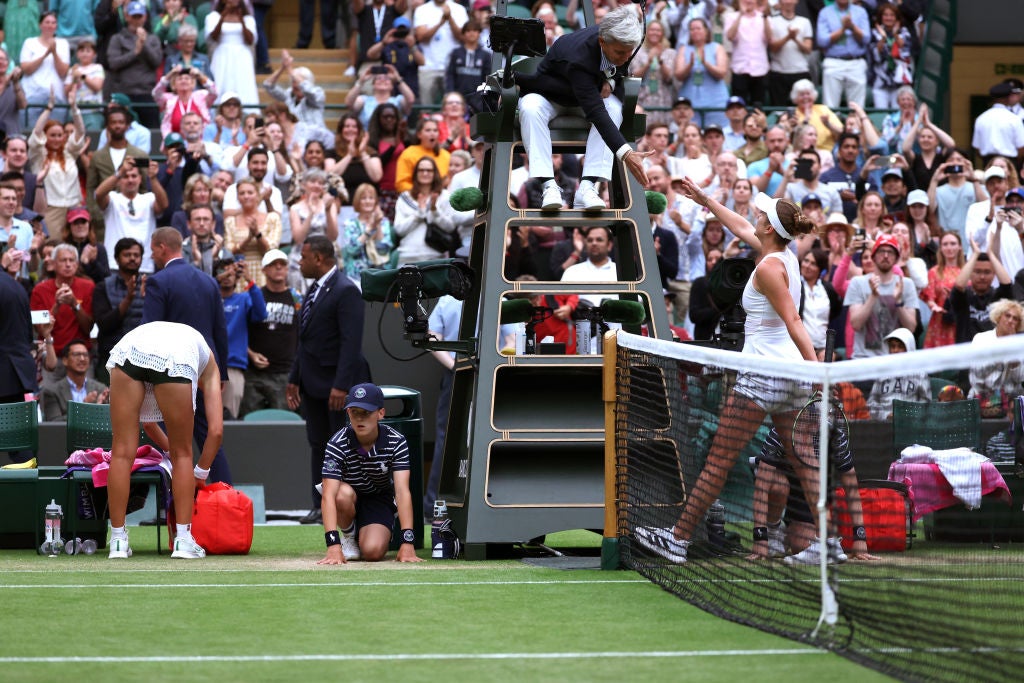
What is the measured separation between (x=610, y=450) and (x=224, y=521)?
3.03m

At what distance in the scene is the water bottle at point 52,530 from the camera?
10.9m

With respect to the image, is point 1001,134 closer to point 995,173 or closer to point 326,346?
point 995,173

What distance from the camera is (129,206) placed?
17.2 metres

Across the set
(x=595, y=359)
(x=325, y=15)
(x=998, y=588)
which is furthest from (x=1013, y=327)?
(x=325, y=15)

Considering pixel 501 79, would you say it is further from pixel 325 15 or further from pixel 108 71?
pixel 325 15

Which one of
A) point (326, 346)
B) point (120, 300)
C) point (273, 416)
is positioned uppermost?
A: point (120, 300)

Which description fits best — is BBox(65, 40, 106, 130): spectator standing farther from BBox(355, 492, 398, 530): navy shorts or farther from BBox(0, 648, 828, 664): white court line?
BBox(0, 648, 828, 664): white court line

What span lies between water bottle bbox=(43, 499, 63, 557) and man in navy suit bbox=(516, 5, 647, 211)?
13.2 ft

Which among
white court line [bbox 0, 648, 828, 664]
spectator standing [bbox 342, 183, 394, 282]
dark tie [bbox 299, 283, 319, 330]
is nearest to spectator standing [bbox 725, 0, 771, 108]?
spectator standing [bbox 342, 183, 394, 282]

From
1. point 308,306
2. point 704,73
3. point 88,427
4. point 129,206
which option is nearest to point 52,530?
point 88,427

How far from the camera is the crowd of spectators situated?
16.0 meters

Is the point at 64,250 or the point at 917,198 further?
the point at 917,198

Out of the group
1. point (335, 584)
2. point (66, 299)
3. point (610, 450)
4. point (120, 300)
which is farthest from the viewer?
point (66, 299)

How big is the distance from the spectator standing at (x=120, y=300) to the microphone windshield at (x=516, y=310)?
5524 millimetres
